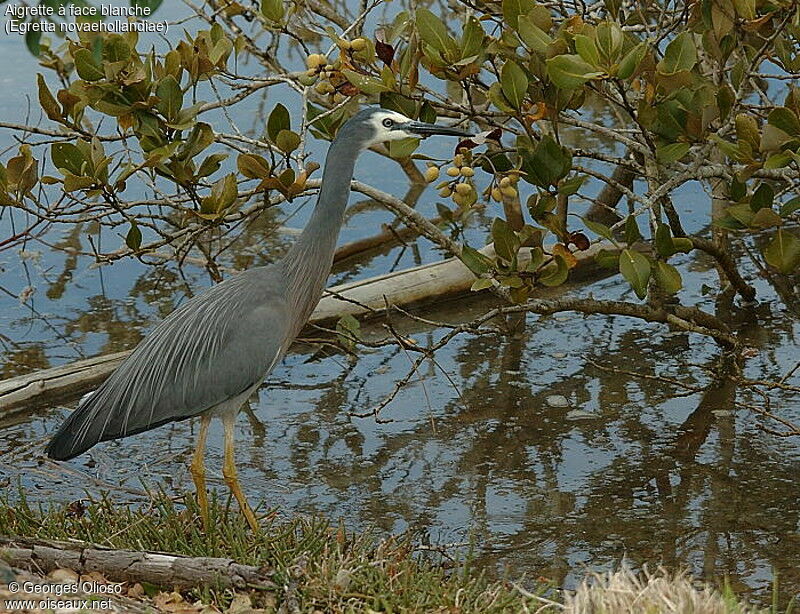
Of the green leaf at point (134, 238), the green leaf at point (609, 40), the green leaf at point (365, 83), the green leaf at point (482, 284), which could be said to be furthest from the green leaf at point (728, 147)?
the green leaf at point (134, 238)

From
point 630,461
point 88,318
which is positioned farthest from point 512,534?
point 88,318

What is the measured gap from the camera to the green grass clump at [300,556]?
3.88 m

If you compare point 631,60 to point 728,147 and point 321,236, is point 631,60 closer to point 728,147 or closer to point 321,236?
point 728,147

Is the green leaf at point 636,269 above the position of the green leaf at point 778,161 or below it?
below

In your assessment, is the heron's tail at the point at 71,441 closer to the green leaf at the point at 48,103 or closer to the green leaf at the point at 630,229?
the green leaf at the point at 48,103

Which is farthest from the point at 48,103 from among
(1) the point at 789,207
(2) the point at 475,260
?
(1) the point at 789,207

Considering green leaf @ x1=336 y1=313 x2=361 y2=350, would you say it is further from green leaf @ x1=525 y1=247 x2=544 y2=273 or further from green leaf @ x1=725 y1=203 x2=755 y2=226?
green leaf @ x1=725 y1=203 x2=755 y2=226

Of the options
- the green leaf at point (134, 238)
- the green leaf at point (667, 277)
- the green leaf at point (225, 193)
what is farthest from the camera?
the green leaf at point (134, 238)

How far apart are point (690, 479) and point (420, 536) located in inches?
53.4

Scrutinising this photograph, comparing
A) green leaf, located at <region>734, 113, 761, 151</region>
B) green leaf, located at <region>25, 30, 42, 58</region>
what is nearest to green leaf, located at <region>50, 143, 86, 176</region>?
green leaf, located at <region>25, 30, 42, 58</region>

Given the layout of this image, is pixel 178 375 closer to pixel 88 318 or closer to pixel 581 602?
pixel 581 602

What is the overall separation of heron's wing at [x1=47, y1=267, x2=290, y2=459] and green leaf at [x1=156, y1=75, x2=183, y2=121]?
780 millimetres

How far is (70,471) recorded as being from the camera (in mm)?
5918

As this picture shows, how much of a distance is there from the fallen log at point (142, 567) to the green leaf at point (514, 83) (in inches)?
78.0
